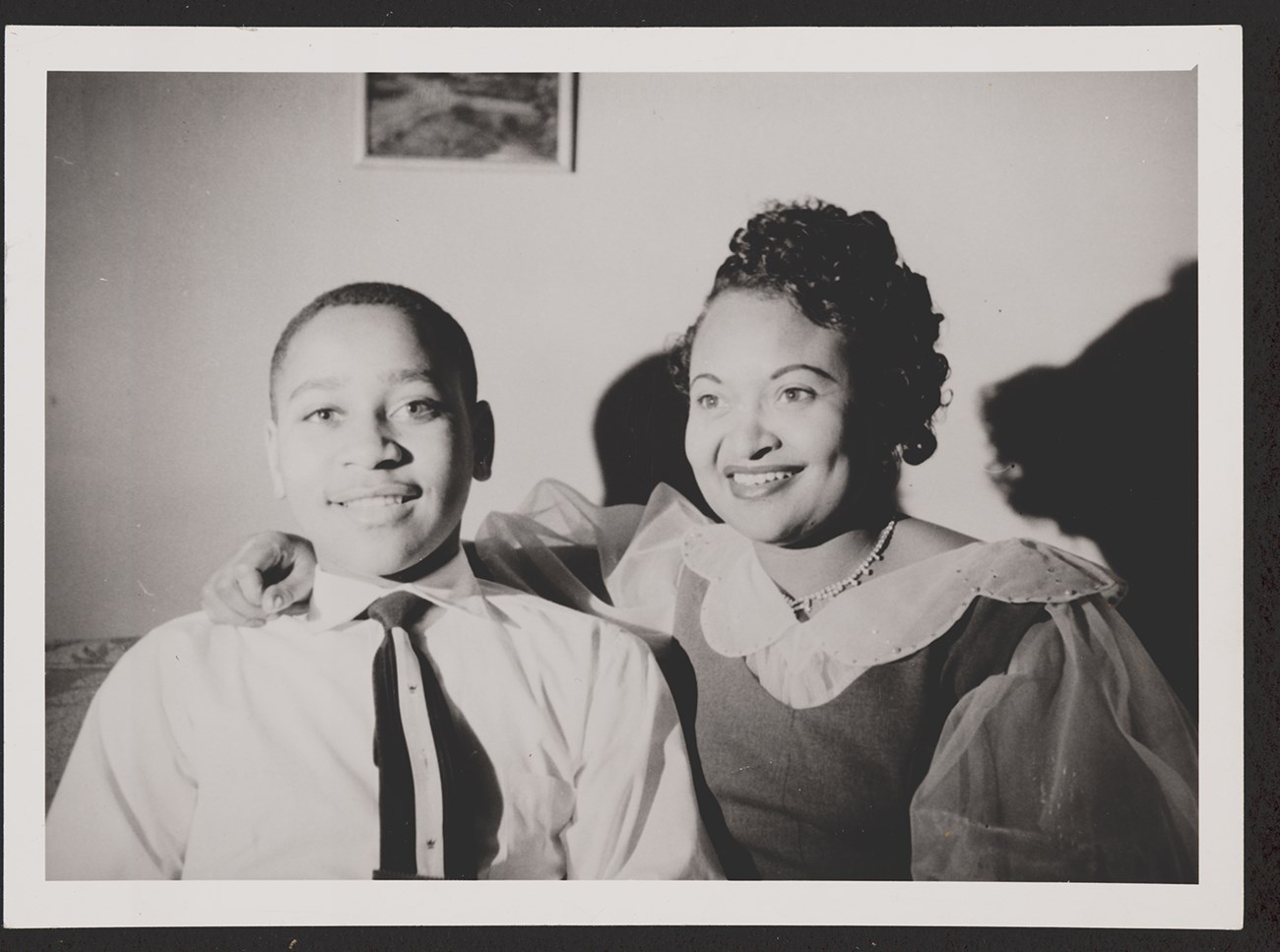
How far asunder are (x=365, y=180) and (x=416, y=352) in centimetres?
18

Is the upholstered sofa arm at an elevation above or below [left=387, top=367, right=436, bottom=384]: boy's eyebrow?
below

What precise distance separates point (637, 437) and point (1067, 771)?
0.50 metres

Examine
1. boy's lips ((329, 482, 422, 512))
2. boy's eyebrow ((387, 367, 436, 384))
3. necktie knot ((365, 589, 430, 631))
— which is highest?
boy's eyebrow ((387, 367, 436, 384))

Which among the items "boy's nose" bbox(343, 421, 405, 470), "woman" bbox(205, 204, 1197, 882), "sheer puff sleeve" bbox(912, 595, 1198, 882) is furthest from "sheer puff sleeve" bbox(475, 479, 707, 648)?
"sheer puff sleeve" bbox(912, 595, 1198, 882)

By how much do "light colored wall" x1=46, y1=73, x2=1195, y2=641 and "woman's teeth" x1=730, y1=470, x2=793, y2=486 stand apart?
5.6 inches

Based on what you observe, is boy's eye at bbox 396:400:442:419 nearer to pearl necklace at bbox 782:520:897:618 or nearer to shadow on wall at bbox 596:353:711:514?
shadow on wall at bbox 596:353:711:514

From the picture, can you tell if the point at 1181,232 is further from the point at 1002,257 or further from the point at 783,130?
the point at 783,130

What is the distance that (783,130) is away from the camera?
0.96 m

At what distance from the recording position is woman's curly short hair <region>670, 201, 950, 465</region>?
923 mm

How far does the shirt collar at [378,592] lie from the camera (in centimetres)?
93

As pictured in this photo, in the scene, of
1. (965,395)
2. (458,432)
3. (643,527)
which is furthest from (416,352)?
(965,395)

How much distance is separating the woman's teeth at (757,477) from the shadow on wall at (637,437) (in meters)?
0.05

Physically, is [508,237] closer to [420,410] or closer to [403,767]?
[420,410]

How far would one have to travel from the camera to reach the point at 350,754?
0.93m
